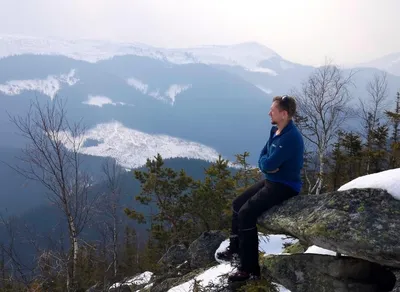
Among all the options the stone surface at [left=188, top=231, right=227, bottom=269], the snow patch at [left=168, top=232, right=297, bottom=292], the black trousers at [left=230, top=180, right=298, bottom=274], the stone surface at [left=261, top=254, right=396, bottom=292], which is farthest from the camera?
the stone surface at [left=188, top=231, right=227, bottom=269]

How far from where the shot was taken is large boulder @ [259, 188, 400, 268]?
156 inches

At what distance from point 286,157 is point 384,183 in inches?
54.9

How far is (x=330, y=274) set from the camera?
482cm

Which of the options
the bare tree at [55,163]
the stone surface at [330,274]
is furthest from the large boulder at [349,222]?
the bare tree at [55,163]

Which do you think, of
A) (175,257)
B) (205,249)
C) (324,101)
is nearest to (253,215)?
(205,249)

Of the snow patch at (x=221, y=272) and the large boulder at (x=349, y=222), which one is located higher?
the large boulder at (x=349, y=222)

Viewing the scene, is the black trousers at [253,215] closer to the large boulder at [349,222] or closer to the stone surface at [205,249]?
the large boulder at [349,222]

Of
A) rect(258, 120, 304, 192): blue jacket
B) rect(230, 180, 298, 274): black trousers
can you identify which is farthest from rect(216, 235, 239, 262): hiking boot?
rect(258, 120, 304, 192): blue jacket

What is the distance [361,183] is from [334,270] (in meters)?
1.35

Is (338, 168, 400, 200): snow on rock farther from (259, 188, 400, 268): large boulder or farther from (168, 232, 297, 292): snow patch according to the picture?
(168, 232, 297, 292): snow patch

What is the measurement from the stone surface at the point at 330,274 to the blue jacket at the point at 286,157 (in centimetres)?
120

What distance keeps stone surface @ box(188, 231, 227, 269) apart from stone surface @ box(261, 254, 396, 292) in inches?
184

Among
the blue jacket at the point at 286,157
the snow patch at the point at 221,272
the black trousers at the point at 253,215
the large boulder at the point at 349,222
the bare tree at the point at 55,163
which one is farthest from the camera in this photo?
the bare tree at the point at 55,163

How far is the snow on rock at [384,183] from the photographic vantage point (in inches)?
176
